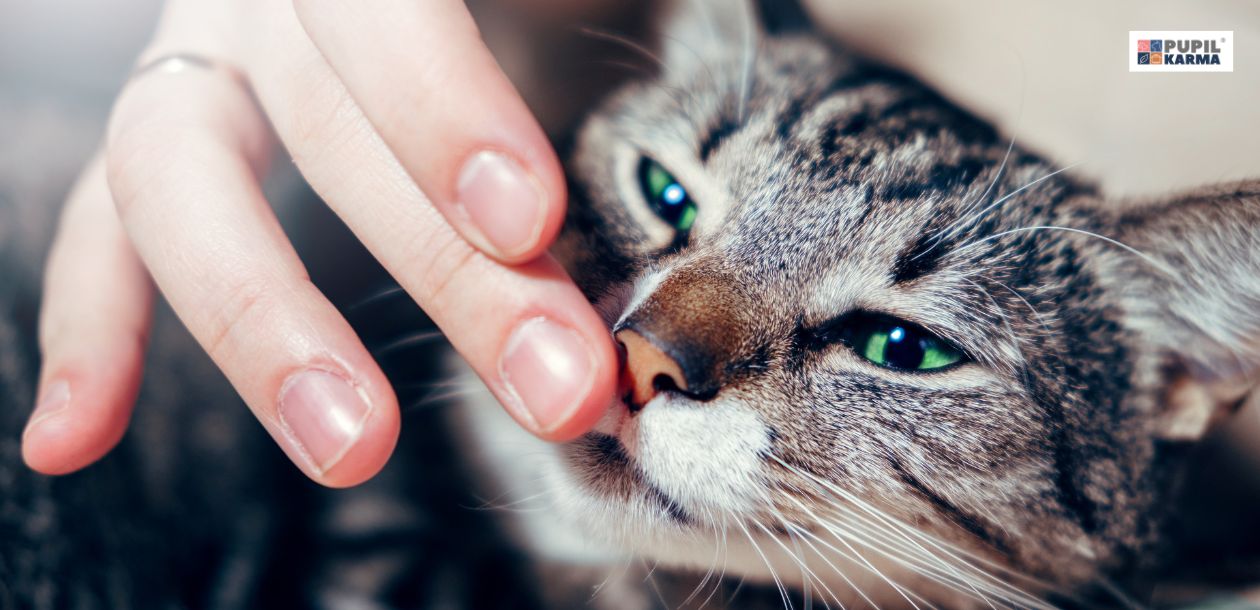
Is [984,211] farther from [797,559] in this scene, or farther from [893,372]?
[797,559]

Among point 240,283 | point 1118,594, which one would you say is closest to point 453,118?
point 240,283

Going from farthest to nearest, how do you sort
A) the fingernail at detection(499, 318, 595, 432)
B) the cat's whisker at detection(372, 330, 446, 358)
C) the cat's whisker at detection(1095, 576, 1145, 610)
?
the cat's whisker at detection(372, 330, 446, 358)
the cat's whisker at detection(1095, 576, 1145, 610)
the fingernail at detection(499, 318, 595, 432)

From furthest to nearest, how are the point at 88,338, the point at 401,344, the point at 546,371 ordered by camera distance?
the point at 401,344
the point at 88,338
the point at 546,371

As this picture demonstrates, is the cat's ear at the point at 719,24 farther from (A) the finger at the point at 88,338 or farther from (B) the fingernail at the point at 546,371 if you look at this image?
(A) the finger at the point at 88,338

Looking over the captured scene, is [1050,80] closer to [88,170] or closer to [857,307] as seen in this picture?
[857,307]

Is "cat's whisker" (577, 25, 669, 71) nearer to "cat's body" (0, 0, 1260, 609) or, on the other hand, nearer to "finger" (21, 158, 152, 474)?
"cat's body" (0, 0, 1260, 609)

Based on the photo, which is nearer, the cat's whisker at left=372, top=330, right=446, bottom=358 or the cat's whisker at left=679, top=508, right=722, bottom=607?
the cat's whisker at left=679, top=508, right=722, bottom=607

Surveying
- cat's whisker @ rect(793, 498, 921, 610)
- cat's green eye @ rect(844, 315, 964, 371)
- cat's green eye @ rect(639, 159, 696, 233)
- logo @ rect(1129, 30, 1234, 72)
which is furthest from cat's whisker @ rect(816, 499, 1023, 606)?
logo @ rect(1129, 30, 1234, 72)
